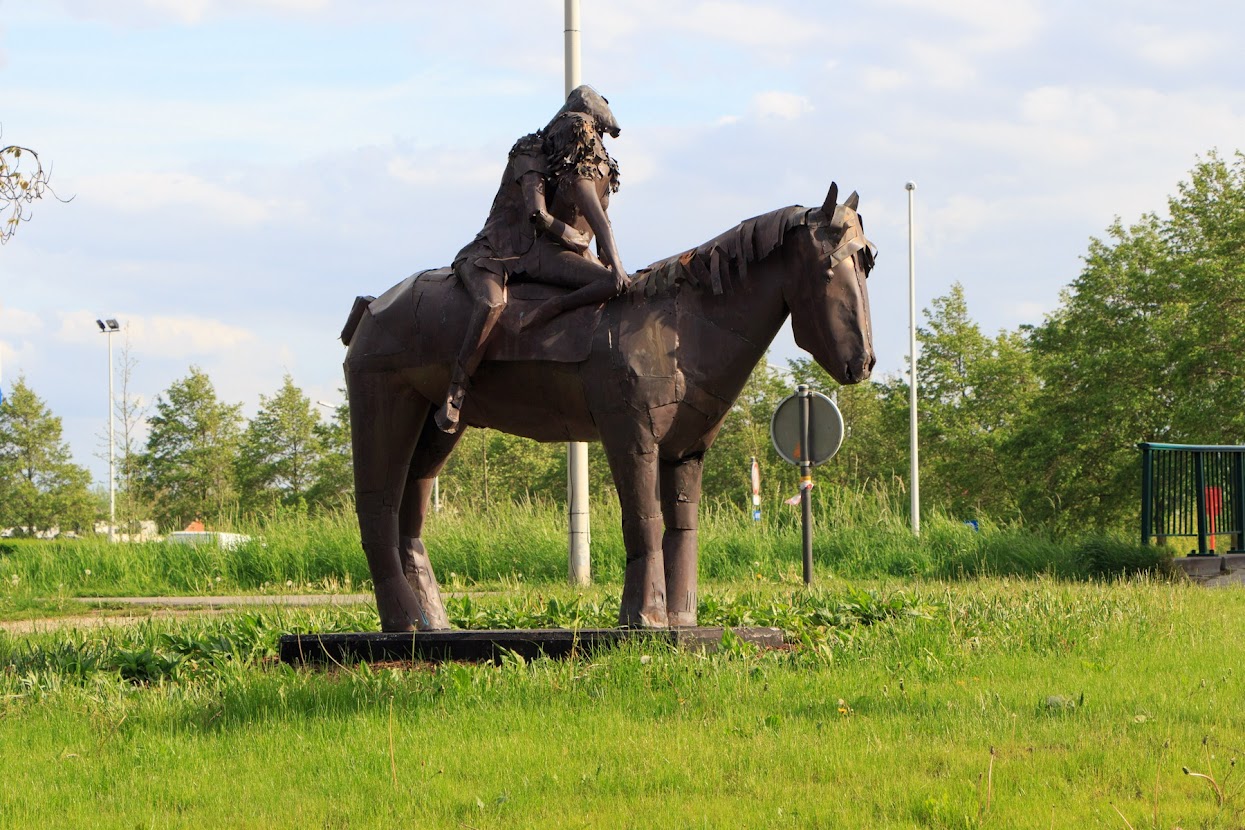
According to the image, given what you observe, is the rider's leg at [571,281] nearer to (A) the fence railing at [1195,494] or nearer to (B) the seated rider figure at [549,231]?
(B) the seated rider figure at [549,231]

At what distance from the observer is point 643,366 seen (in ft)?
22.7

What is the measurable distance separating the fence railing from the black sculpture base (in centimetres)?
850

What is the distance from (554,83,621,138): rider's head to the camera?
297 inches

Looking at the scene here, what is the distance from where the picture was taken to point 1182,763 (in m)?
4.80

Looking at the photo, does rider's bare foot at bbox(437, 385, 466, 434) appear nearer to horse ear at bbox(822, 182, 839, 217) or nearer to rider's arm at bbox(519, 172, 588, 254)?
rider's arm at bbox(519, 172, 588, 254)

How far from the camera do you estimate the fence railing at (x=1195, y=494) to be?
46.9 feet

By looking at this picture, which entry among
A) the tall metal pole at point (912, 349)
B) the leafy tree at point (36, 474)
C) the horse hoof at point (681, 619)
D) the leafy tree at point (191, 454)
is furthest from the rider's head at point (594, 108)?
the leafy tree at point (36, 474)

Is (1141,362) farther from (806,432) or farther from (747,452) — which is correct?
(806,432)

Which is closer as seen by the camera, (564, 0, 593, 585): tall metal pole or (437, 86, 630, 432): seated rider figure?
(437, 86, 630, 432): seated rider figure

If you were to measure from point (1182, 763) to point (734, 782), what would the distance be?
1632 millimetres

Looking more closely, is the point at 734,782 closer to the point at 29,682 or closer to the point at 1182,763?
the point at 1182,763

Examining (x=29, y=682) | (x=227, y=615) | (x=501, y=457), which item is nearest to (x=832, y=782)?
(x=29, y=682)

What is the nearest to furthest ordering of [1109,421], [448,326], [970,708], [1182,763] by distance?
1. [1182,763]
2. [970,708]
3. [448,326]
4. [1109,421]

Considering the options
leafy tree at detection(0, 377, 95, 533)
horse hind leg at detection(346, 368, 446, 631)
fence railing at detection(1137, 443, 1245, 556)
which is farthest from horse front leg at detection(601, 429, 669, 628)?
leafy tree at detection(0, 377, 95, 533)
